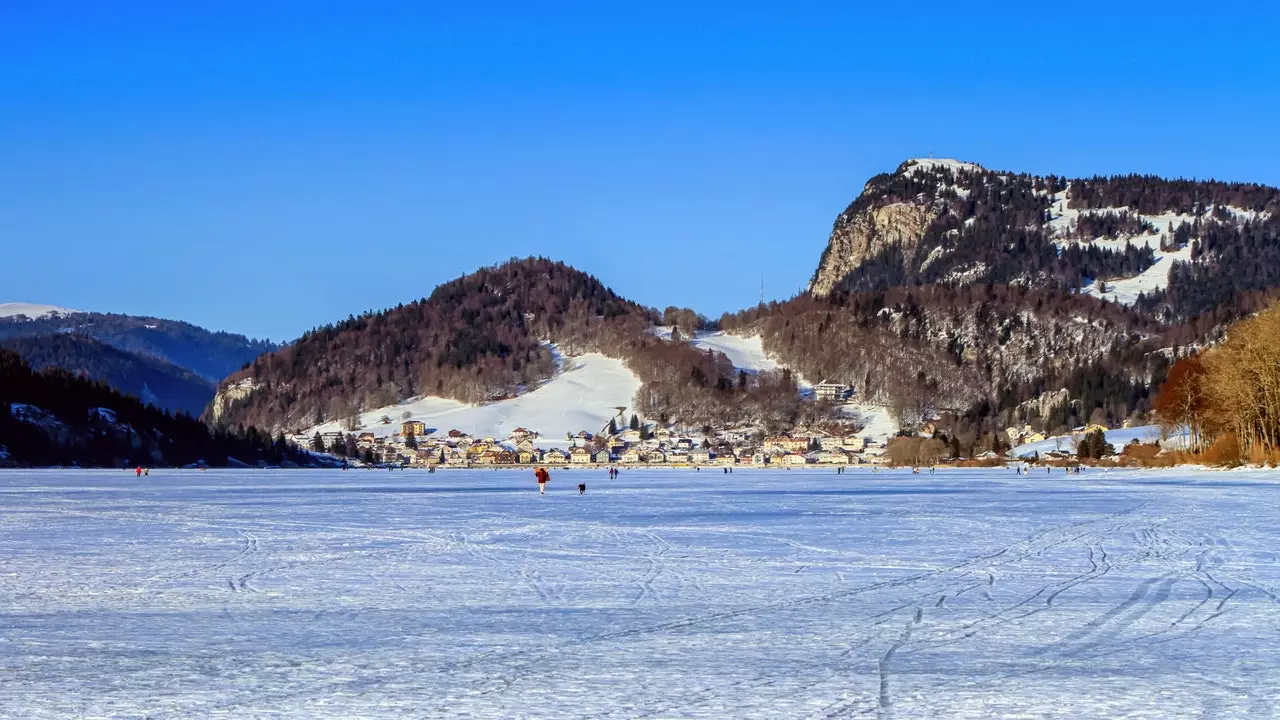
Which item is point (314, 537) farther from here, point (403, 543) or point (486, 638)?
point (486, 638)

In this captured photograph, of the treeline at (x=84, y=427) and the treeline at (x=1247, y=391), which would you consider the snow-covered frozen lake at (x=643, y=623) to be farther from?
the treeline at (x=84, y=427)

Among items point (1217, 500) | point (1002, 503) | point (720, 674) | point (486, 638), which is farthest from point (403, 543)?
point (1217, 500)

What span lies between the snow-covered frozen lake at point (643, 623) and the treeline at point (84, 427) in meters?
131

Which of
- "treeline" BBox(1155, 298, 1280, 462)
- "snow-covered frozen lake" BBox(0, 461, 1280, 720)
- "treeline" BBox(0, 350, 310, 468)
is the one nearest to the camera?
"snow-covered frozen lake" BBox(0, 461, 1280, 720)

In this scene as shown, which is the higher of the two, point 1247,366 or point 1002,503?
point 1247,366

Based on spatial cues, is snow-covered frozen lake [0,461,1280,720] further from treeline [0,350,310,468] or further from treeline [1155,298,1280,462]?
treeline [0,350,310,468]

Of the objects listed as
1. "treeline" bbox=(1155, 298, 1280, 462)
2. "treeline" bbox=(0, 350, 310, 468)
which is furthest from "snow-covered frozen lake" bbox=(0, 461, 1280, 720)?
"treeline" bbox=(0, 350, 310, 468)

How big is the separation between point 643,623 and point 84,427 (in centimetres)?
16271

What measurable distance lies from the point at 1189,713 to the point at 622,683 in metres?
4.57

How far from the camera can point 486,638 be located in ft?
44.7

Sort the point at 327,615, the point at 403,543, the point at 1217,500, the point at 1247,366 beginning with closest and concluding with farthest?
the point at 327,615 → the point at 403,543 → the point at 1217,500 → the point at 1247,366

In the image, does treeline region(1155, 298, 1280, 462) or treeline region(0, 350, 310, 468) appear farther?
treeline region(0, 350, 310, 468)

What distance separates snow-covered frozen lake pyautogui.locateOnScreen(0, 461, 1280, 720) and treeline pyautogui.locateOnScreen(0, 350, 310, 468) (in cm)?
13109

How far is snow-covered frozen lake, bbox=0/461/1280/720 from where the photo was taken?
34.5ft
